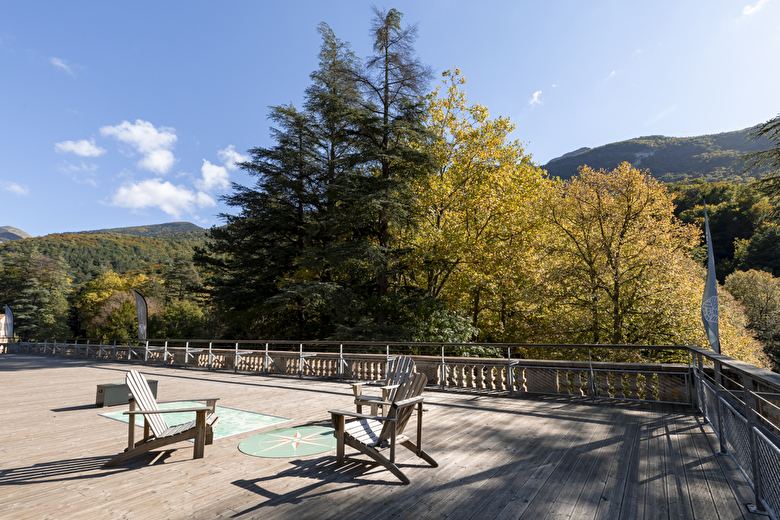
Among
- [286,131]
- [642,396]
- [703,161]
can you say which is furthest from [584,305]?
[703,161]

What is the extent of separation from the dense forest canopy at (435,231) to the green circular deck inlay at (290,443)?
9804 millimetres

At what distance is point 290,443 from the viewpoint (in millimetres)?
4930

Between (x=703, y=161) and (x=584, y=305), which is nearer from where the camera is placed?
(x=584, y=305)

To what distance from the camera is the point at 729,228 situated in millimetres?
59250

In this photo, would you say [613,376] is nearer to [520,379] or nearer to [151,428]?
[520,379]

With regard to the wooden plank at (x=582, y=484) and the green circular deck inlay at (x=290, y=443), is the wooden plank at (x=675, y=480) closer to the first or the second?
the wooden plank at (x=582, y=484)

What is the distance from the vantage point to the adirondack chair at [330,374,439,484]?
368cm

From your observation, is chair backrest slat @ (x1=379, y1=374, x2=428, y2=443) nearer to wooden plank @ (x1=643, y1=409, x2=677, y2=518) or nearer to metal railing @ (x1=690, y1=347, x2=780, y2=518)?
wooden plank @ (x1=643, y1=409, x2=677, y2=518)

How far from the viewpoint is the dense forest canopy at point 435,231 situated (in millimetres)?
15977

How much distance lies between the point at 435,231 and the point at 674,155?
450 ft

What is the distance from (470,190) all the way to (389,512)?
645 inches

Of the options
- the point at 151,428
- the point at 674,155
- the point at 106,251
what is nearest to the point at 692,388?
the point at 151,428

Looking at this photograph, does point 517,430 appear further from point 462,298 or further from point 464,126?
point 464,126

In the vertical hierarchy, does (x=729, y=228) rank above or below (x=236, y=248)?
above
